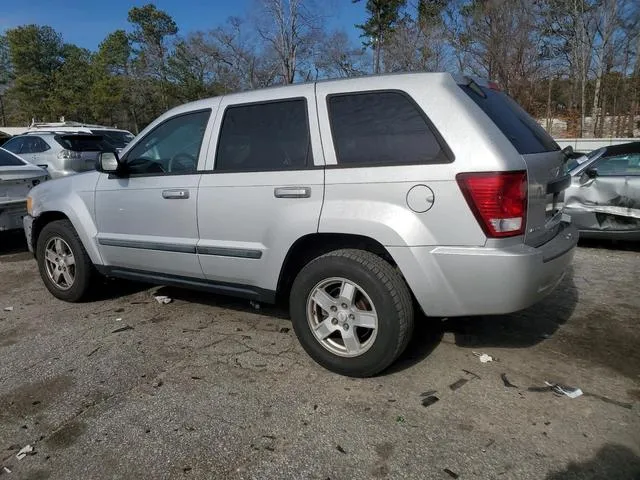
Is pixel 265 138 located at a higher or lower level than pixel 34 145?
lower

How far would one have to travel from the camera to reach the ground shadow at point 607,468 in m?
2.35

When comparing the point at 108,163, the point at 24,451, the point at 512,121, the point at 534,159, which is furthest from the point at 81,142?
the point at 534,159

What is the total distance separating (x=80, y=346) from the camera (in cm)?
395

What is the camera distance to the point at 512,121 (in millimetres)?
3227

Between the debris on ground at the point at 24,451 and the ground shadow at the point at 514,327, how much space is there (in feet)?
9.22

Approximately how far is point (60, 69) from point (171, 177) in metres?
57.8

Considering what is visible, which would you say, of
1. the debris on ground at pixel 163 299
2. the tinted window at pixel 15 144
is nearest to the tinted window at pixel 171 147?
the debris on ground at pixel 163 299

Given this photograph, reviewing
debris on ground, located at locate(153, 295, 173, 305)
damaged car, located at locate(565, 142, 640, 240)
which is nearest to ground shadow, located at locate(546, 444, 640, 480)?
debris on ground, located at locate(153, 295, 173, 305)

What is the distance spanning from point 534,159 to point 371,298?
4.17ft

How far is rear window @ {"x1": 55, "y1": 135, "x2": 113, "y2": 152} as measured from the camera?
11266 millimetres

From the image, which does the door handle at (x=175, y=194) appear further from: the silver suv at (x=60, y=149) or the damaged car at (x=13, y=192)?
the silver suv at (x=60, y=149)

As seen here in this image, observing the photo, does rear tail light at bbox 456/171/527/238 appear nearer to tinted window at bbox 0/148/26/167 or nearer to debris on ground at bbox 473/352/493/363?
debris on ground at bbox 473/352/493/363

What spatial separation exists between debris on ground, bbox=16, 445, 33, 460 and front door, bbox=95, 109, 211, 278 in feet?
5.35

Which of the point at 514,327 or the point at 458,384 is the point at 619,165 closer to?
the point at 514,327
